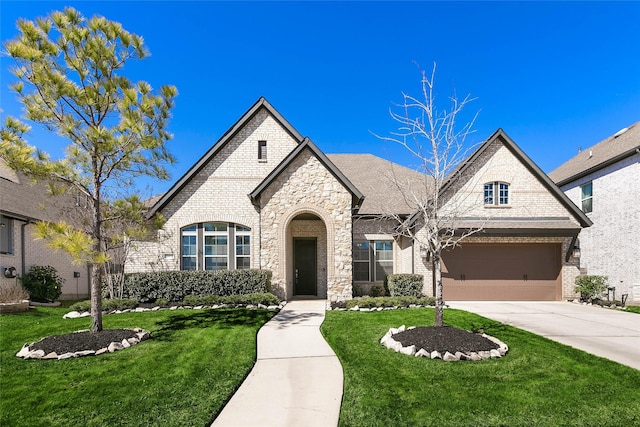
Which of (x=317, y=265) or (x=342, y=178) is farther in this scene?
(x=317, y=265)

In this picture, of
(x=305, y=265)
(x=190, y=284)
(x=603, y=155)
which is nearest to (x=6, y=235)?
(x=190, y=284)

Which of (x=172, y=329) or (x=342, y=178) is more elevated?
(x=342, y=178)

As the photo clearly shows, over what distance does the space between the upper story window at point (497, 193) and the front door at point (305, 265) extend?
7.77 metres

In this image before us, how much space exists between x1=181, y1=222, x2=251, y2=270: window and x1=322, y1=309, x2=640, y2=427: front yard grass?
8.05 metres

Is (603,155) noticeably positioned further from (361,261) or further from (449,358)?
(449,358)

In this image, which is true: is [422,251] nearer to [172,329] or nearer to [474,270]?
[474,270]

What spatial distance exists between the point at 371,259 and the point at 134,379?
1164 cm

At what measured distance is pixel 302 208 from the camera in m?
13.8

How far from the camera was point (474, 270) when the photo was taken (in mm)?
15133

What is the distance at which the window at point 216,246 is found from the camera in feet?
48.3

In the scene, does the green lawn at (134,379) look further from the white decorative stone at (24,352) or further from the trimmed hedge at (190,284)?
the trimmed hedge at (190,284)

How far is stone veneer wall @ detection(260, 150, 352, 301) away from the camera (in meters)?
13.7

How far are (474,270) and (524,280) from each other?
214 centimetres

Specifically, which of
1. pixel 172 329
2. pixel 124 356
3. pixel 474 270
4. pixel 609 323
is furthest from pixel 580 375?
pixel 474 270
